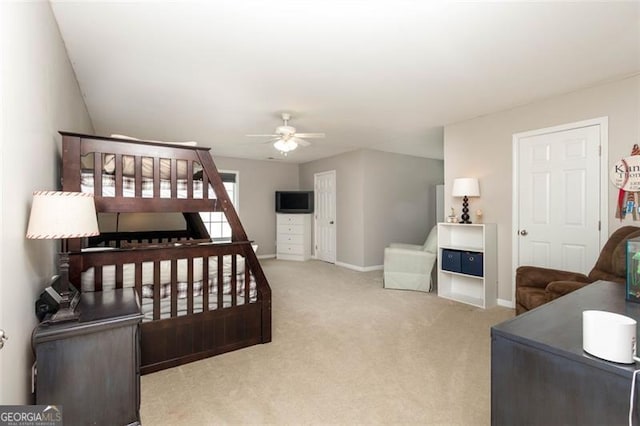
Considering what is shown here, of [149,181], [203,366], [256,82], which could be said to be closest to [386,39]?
[256,82]

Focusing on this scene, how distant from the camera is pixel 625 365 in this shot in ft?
2.86

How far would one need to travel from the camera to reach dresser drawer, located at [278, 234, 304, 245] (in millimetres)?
7070

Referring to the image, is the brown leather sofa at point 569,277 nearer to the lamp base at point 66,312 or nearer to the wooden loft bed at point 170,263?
the wooden loft bed at point 170,263

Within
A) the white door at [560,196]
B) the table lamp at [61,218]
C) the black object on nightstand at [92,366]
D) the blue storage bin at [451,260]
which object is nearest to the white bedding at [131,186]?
the table lamp at [61,218]

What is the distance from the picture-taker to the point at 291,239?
7156 millimetres

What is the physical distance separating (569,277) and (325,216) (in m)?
4.68

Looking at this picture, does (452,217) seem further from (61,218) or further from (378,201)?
(61,218)

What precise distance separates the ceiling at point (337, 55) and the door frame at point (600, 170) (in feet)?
1.18

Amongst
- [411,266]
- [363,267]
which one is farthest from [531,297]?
[363,267]

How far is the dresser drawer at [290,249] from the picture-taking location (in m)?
7.07

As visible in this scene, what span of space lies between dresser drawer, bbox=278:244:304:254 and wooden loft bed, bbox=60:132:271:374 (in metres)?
4.34

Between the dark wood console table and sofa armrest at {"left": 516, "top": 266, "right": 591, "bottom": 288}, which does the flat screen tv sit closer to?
sofa armrest at {"left": 516, "top": 266, "right": 591, "bottom": 288}

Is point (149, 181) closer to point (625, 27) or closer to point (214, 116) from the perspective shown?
point (214, 116)

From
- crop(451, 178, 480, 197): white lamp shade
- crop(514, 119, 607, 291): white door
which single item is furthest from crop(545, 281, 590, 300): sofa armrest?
crop(451, 178, 480, 197): white lamp shade
